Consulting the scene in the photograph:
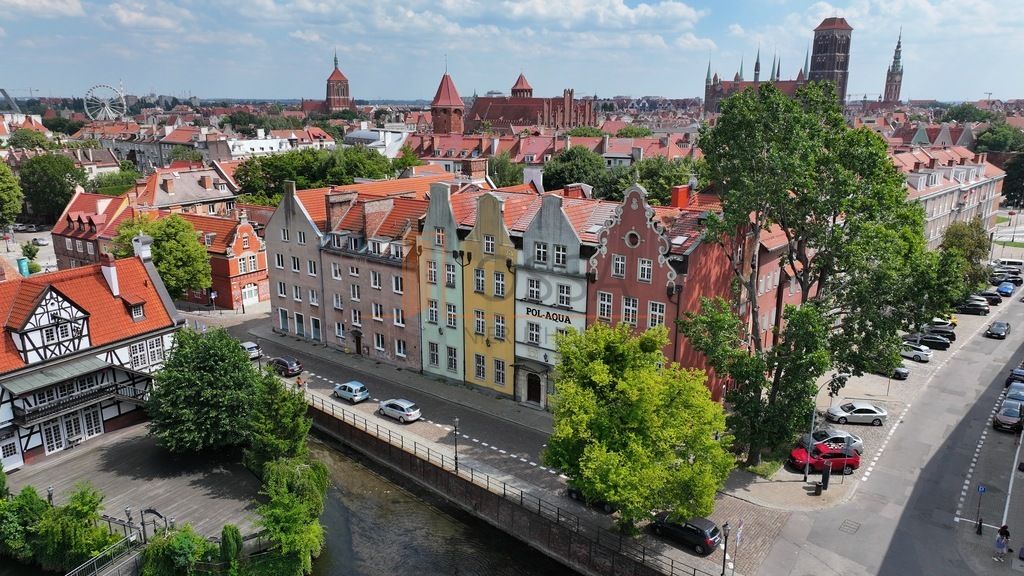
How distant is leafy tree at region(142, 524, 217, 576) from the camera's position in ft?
97.3

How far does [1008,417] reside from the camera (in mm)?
41500

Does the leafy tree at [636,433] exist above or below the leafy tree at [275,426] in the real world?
above

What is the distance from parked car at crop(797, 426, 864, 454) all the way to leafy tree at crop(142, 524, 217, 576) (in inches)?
1200

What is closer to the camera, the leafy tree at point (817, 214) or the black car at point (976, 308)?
the leafy tree at point (817, 214)

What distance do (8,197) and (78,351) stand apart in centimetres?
8170

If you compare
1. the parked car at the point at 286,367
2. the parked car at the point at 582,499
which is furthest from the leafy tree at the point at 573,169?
the parked car at the point at 582,499

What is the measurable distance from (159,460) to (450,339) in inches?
762

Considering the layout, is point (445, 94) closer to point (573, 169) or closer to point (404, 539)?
point (573, 169)

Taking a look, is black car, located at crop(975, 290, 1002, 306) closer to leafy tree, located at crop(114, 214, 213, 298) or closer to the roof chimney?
leafy tree, located at crop(114, 214, 213, 298)

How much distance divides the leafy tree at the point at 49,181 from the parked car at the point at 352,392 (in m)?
92.0

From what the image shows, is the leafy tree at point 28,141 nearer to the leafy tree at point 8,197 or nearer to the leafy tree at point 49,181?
the leafy tree at point 49,181

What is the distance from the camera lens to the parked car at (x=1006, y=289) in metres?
73.6

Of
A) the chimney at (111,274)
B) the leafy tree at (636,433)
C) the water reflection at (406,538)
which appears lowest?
the water reflection at (406,538)

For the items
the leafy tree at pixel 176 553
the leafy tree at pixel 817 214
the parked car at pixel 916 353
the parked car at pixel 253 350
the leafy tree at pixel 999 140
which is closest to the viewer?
the leafy tree at pixel 176 553
